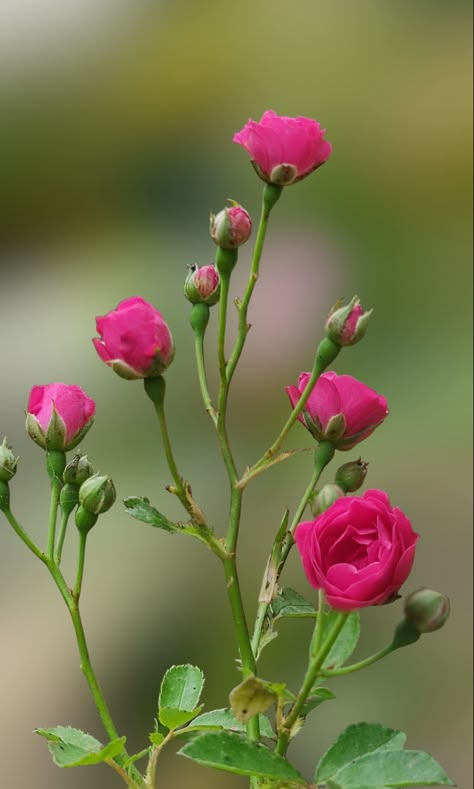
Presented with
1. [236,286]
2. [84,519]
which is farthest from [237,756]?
[236,286]

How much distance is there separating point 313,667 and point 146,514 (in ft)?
0.39

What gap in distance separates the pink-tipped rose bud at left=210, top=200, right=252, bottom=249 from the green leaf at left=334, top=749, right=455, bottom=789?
0.28 m

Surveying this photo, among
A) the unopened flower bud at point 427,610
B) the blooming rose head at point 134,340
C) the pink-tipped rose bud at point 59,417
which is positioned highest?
the blooming rose head at point 134,340

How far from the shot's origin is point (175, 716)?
524 millimetres

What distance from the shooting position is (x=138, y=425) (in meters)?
1.45

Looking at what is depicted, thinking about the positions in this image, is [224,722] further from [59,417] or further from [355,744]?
[59,417]

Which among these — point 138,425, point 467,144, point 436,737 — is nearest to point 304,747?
point 436,737

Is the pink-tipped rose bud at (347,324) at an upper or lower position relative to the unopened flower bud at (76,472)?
upper

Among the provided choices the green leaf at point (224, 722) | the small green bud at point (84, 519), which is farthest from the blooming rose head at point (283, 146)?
the green leaf at point (224, 722)

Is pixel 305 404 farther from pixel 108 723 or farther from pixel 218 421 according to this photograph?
pixel 108 723

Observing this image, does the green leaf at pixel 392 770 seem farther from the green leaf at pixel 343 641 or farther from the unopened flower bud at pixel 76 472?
the unopened flower bud at pixel 76 472

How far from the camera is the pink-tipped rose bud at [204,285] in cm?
52

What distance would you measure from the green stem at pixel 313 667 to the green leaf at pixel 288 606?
1.8 inches

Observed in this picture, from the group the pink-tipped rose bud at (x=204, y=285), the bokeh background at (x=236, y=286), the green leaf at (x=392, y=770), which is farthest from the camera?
the bokeh background at (x=236, y=286)
